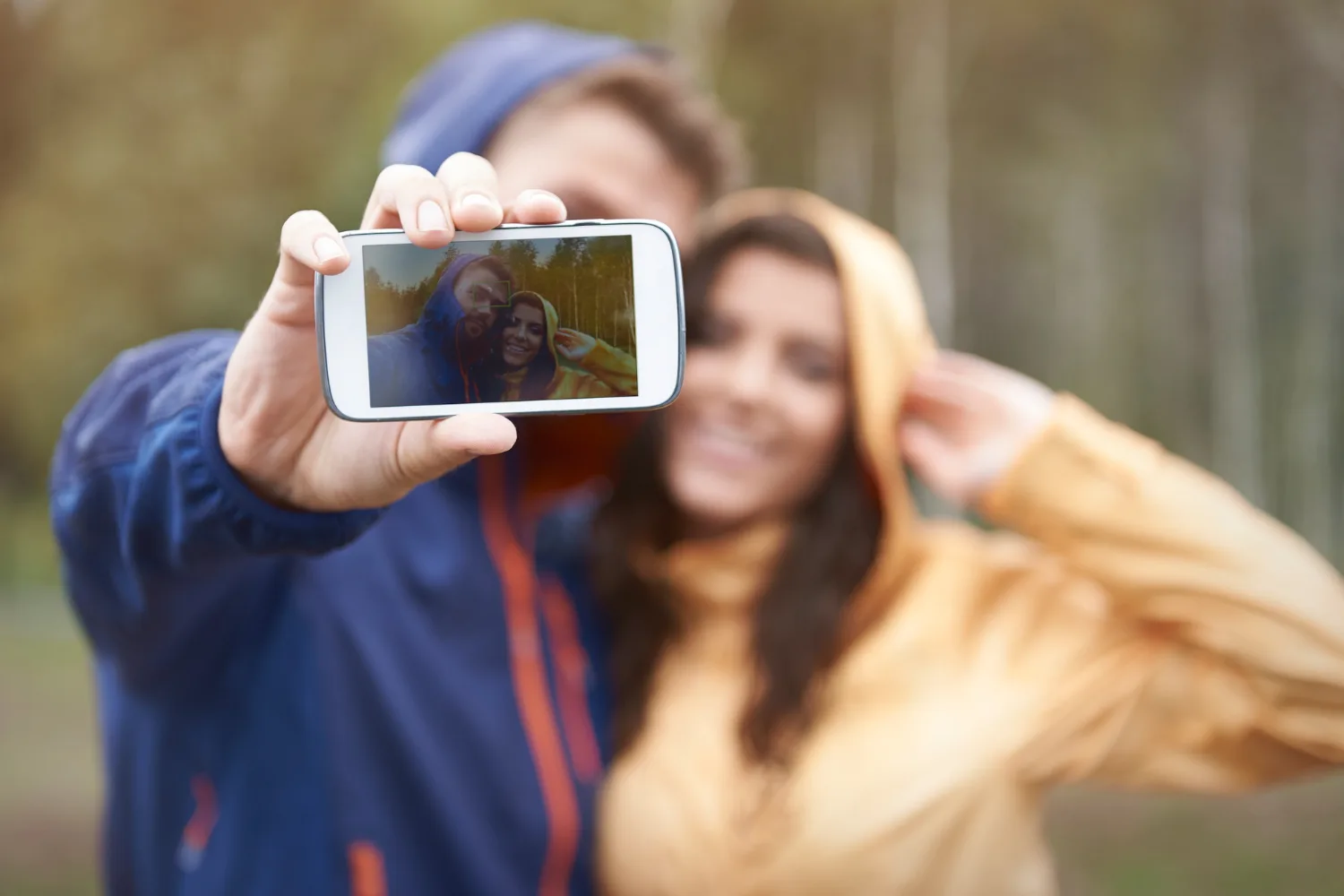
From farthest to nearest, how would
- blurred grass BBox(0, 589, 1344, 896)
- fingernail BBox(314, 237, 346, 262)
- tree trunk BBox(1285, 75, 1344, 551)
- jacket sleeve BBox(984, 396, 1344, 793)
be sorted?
tree trunk BBox(1285, 75, 1344, 551) < blurred grass BBox(0, 589, 1344, 896) < jacket sleeve BBox(984, 396, 1344, 793) < fingernail BBox(314, 237, 346, 262)

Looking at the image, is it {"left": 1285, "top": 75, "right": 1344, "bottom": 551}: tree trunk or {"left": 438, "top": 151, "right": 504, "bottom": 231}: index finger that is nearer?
{"left": 438, "top": 151, "right": 504, "bottom": 231}: index finger

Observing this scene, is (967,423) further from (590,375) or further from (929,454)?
(590,375)

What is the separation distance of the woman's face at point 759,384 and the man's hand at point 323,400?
51 centimetres

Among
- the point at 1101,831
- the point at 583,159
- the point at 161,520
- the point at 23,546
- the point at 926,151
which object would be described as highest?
the point at 926,151

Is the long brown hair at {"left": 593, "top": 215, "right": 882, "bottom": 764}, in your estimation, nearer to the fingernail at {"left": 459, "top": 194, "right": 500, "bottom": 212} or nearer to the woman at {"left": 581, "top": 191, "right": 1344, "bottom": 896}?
the woman at {"left": 581, "top": 191, "right": 1344, "bottom": 896}

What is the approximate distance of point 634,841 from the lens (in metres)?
0.88

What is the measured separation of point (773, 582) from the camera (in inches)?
39.0

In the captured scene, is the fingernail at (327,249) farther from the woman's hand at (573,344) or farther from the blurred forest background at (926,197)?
the blurred forest background at (926,197)

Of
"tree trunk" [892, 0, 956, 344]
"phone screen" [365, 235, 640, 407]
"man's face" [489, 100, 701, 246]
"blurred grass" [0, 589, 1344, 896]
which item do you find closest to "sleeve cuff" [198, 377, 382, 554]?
"phone screen" [365, 235, 640, 407]

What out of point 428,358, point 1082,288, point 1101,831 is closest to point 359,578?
point 428,358

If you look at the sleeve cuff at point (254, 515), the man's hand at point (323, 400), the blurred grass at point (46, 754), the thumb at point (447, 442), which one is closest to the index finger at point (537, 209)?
the man's hand at point (323, 400)

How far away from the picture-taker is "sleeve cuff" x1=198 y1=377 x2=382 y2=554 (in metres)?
0.50

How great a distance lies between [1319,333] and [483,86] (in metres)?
1.77

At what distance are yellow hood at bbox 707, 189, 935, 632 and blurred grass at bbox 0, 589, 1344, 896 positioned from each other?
1.20 meters
